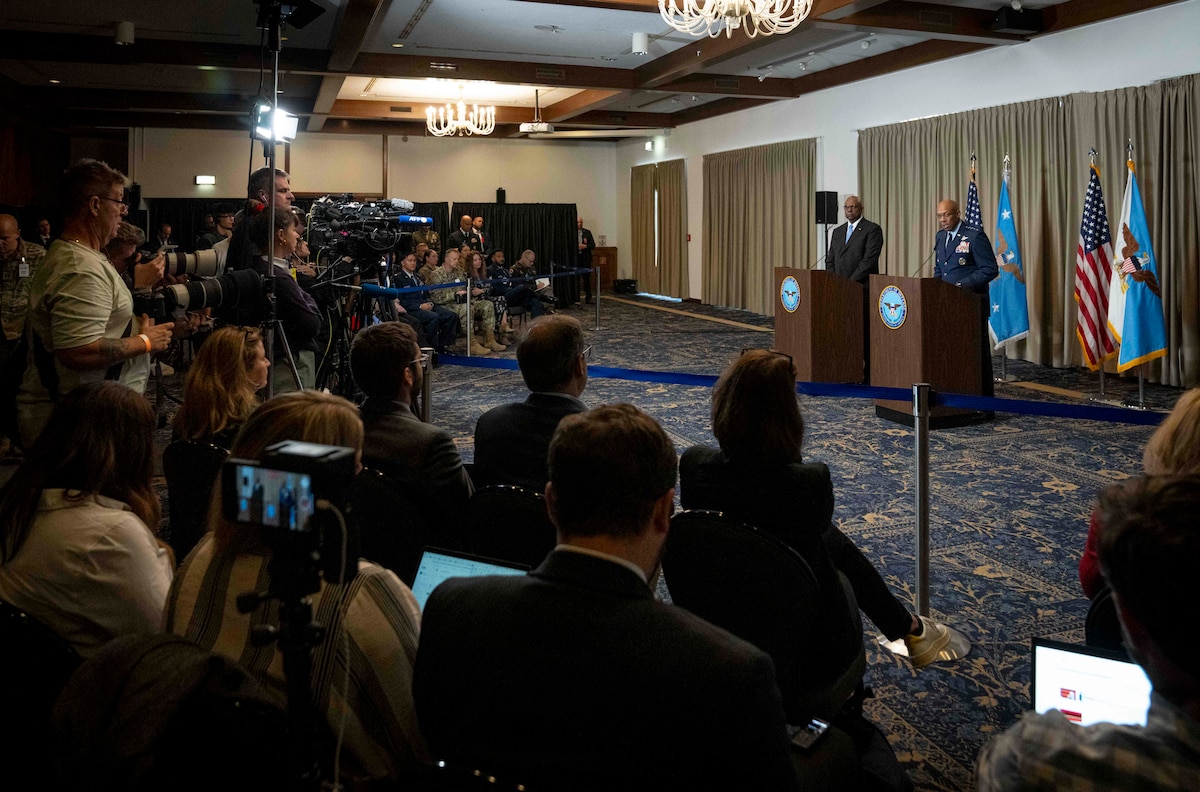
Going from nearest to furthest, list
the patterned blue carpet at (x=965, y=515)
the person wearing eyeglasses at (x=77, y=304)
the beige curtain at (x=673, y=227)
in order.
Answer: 1. the patterned blue carpet at (x=965, y=515)
2. the person wearing eyeglasses at (x=77, y=304)
3. the beige curtain at (x=673, y=227)

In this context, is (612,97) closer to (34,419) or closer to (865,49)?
(865,49)

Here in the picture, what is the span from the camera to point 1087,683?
1.64 m

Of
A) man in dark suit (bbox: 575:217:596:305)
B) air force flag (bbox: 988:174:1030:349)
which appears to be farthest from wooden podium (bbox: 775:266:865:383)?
man in dark suit (bbox: 575:217:596:305)

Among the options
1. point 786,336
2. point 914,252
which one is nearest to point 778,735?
point 786,336

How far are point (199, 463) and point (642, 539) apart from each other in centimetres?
162

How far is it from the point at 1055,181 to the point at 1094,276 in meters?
1.55

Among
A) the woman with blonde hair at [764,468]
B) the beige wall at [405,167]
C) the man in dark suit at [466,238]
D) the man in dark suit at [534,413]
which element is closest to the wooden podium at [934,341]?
the man in dark suit at [534,413]

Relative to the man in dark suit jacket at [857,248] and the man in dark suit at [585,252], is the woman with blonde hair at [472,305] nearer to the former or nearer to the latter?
the man in dark suit jacket at [857,248]

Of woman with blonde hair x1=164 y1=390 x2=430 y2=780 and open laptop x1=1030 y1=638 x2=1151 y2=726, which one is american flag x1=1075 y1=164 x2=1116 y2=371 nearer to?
open laptop x1=1030 y1=638 x2=1151 y2=726

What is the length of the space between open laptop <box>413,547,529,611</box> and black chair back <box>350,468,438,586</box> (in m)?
0.35

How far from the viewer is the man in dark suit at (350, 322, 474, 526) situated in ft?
7.34

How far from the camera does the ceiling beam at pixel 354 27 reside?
745 cm

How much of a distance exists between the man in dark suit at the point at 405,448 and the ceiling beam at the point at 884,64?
834cm

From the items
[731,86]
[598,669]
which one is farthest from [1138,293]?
[598,669]
